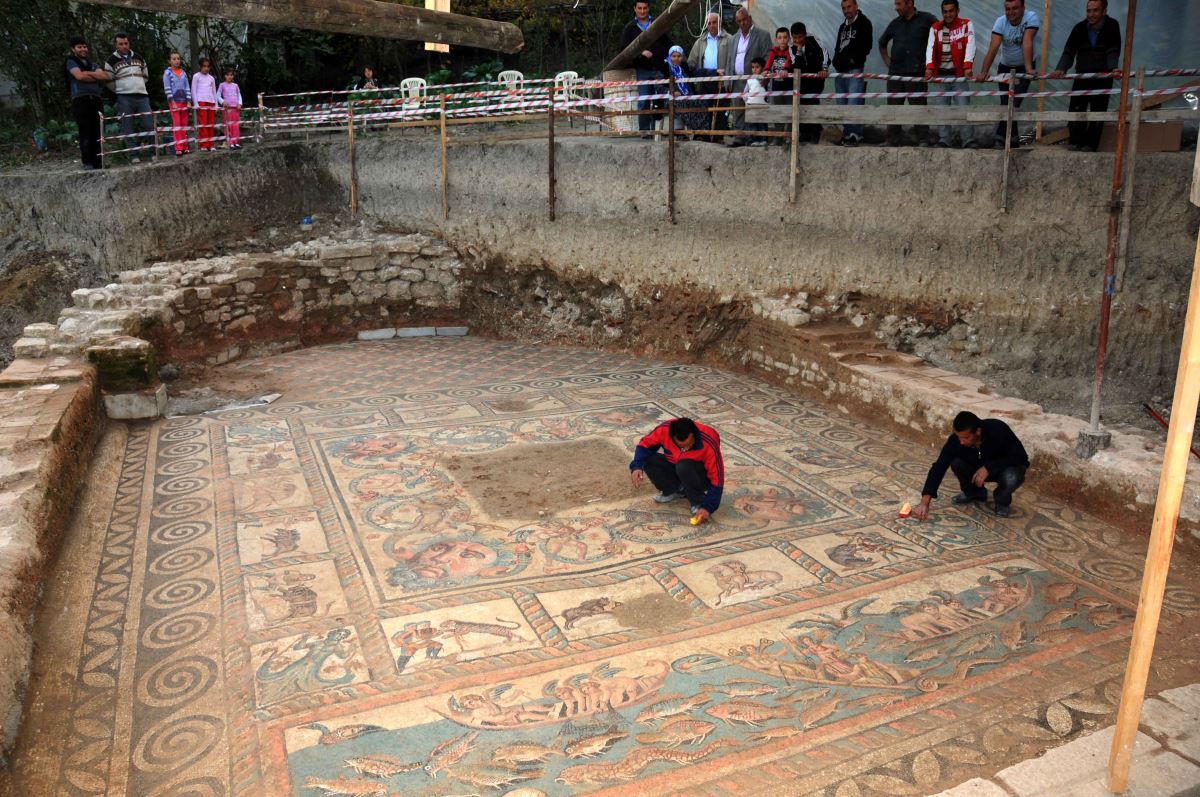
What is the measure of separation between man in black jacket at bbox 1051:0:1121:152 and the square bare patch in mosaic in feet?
15.5

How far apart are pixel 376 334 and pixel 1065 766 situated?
30.9ft

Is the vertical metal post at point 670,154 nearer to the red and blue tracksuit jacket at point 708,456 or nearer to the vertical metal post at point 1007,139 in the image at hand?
the vertical metal post at point 1007,139

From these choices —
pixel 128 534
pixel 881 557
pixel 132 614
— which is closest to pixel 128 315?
pixel 128 534

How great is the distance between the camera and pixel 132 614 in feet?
15.6

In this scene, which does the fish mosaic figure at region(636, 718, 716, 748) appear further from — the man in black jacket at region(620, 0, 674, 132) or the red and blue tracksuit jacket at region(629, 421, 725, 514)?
the man in black jacket at region(620, 0, 674, 132)

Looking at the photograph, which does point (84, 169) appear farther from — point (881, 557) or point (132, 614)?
point (881, 557)

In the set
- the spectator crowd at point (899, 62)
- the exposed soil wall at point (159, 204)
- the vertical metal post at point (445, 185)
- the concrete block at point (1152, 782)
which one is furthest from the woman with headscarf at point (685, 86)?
the concrete block at point (1152, 782)

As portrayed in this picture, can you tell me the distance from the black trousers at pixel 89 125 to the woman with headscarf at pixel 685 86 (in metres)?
7.28

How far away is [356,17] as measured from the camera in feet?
9.29

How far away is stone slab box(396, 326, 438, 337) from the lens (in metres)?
11.5

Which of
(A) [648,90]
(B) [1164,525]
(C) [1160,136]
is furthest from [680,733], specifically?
(A) [648,90]

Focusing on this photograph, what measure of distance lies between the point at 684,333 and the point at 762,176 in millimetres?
1883

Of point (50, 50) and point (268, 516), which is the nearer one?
point (268, 516)

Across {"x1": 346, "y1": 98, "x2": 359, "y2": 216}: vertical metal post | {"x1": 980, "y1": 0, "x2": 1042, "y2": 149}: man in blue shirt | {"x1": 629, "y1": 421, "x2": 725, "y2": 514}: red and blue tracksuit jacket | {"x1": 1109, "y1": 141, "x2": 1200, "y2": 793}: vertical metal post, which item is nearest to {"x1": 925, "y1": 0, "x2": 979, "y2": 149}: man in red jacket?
{"x1": 980, "y1": 0, "x2": 1042, "y2": 149}: man in blue shirt
